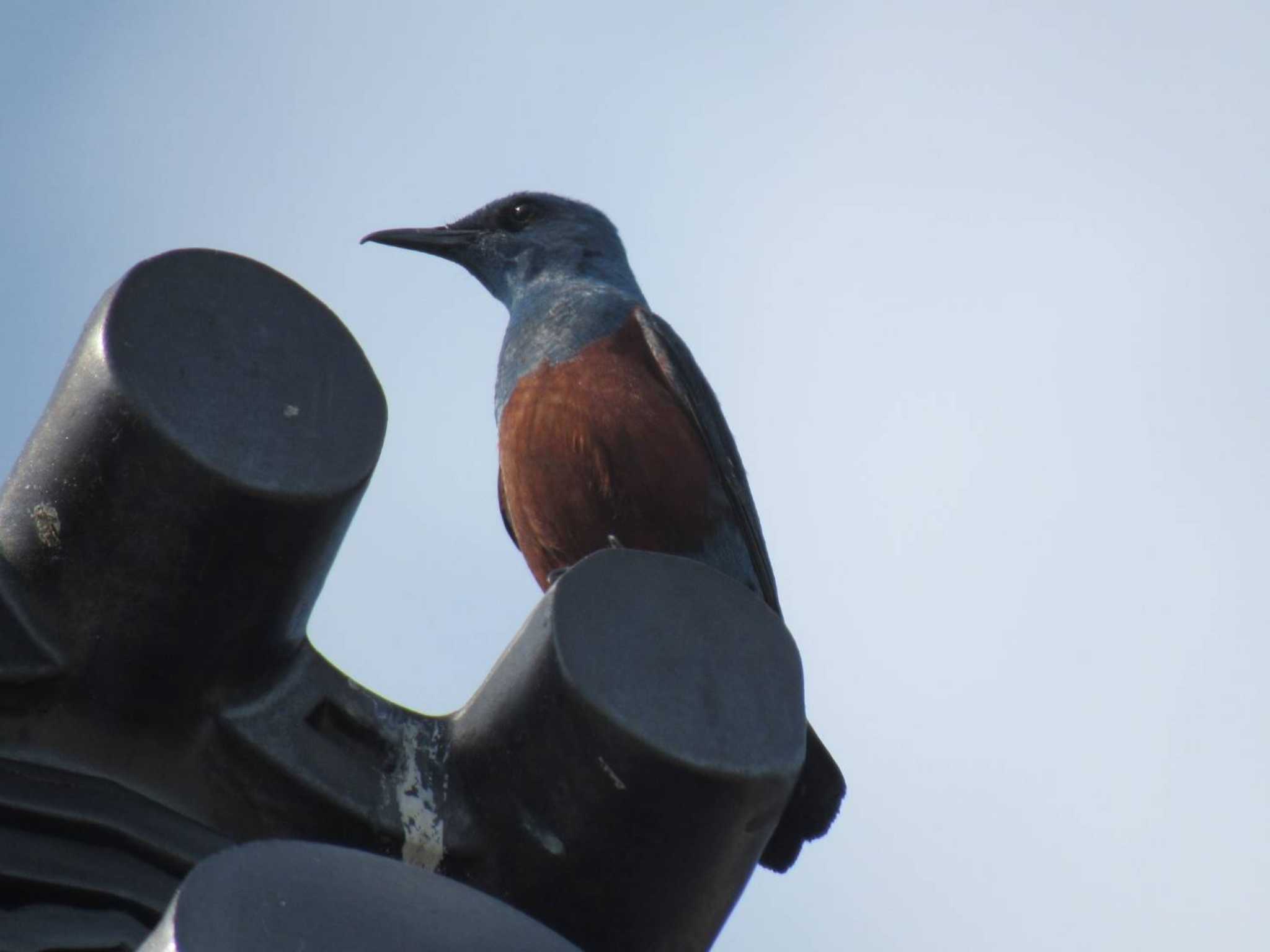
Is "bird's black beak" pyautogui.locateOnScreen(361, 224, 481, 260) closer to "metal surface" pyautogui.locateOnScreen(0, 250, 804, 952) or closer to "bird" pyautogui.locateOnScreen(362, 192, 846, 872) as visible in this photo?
"bird" pyautogui.locateOnScreen(362, 192, 846, 872)

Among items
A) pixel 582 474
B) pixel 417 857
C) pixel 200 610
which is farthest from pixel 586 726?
pixel 582 474

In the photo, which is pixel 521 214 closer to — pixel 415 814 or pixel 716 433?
pixel 716 433

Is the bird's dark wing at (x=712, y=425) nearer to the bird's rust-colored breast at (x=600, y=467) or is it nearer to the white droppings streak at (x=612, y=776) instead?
the bird's rust-colored breast at (x=600, y=467)

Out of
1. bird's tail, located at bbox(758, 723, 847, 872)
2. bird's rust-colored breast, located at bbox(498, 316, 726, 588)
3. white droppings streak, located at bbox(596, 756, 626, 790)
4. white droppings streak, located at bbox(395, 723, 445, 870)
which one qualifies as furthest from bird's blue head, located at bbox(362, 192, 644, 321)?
white droppings streak, located at bbox(596, 756, 626, 790)

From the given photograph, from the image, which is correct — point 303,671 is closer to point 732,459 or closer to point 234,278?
point 234,278

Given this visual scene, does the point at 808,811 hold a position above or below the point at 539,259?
below

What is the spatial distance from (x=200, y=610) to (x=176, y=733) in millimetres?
139

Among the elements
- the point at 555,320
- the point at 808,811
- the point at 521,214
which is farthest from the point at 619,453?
the point at 521,214

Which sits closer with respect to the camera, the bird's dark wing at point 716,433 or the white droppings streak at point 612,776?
the white droppings streak at point 612,776

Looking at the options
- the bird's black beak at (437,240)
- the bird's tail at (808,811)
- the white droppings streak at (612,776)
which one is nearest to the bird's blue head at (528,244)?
the bird's black beak at (437,240)

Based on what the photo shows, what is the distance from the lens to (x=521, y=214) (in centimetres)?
734

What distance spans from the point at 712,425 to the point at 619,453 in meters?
0.64

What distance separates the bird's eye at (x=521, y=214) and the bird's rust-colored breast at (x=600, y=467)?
1.77 meters

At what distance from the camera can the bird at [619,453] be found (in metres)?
5.26
